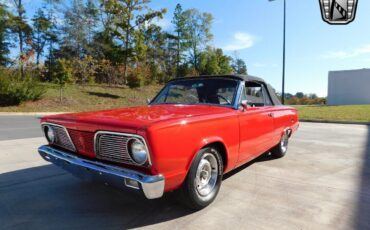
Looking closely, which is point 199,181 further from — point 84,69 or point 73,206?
point 84,69

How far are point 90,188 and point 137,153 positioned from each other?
5.43 ft

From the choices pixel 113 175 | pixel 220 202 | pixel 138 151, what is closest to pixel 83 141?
pixel 113 175

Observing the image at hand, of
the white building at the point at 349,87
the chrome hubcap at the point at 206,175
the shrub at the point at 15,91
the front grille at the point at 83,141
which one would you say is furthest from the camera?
the white building at the point at 349,87

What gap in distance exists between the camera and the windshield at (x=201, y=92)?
4.11 m

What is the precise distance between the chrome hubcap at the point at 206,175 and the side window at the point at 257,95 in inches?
50.0

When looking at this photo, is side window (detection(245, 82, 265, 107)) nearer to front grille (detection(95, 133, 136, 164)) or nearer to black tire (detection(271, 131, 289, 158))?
black tire (detection(271, 131, 289, 158))

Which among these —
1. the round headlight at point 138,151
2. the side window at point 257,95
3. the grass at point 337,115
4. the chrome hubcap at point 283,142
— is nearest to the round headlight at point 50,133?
the round headlight at point 138,151

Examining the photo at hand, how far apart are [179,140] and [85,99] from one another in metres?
21.2

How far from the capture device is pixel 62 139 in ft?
11.6

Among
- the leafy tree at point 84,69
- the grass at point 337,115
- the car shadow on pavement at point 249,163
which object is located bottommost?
the car shadow on pavement at point 249,163

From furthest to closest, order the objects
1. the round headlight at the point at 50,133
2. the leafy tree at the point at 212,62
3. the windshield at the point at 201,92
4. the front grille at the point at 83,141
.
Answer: the leafy tree at the point at 212,62, the windshield at the point at 201,92, the round headlight at the point at 50,133, the front grille at the point at 83,141

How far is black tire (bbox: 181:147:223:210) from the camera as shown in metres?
3.03

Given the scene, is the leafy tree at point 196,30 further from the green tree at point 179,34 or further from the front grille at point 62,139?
the front grille at point 62,139

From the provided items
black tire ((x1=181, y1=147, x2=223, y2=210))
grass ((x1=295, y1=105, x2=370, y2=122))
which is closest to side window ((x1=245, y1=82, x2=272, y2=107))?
black tire ((x1=181, y1=147, x2=223, y2=210))
